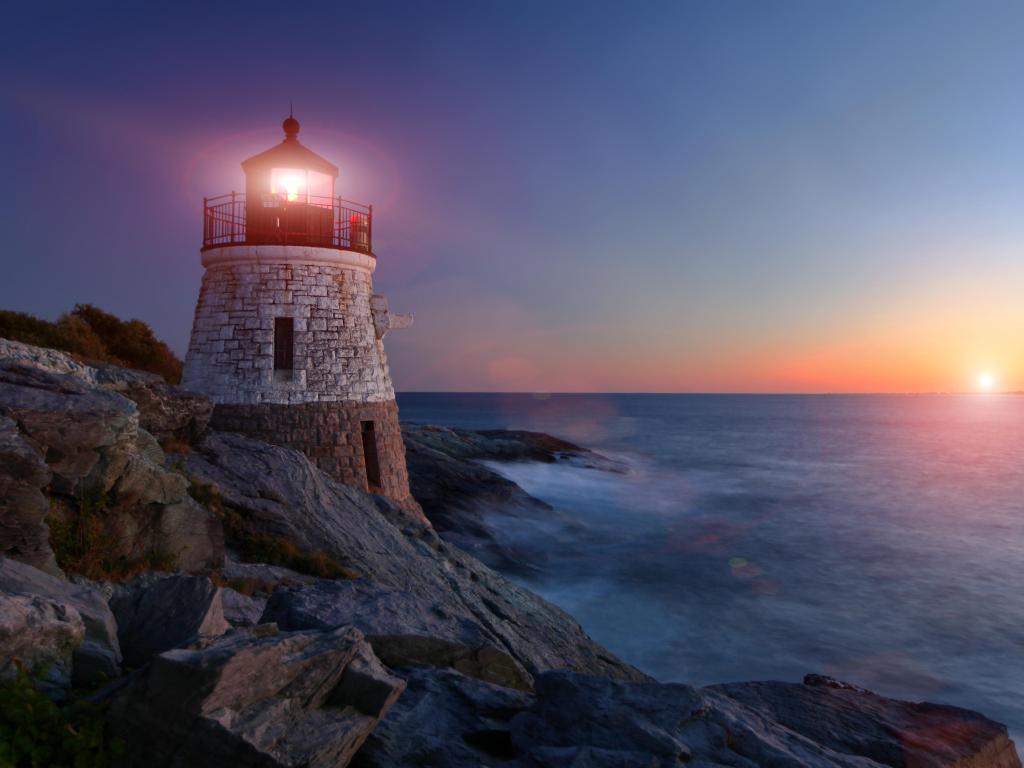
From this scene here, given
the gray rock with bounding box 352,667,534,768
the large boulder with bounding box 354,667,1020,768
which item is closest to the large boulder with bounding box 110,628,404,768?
the gray rock with bounding box 352,667,534,768

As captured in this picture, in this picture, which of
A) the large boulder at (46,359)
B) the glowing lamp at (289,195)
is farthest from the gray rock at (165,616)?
the glowing lamp at (289,195)

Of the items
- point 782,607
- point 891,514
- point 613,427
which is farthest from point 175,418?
point 613,427

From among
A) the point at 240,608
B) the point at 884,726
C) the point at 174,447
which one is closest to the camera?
the point at 884,726

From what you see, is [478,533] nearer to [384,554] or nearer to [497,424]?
[384,554]

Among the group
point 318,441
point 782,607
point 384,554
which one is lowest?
point 782,607

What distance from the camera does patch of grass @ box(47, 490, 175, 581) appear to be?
19.8 ft

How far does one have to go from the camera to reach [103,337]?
19.0 meters

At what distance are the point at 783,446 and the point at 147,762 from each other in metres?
69.0

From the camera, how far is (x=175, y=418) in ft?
32.7

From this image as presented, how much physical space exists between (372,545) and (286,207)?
6797 millimetres

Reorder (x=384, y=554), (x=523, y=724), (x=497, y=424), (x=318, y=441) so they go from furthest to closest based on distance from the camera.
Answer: (x=497, y=424) < (x=318, y=441) < (x=384, y=554) < (x=523, y=724)

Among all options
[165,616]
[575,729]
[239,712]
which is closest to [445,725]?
[575,729]

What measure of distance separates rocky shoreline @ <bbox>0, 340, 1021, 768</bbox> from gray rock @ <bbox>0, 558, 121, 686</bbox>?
1 centimetres

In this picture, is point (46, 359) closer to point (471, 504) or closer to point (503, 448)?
point (471, 504)
